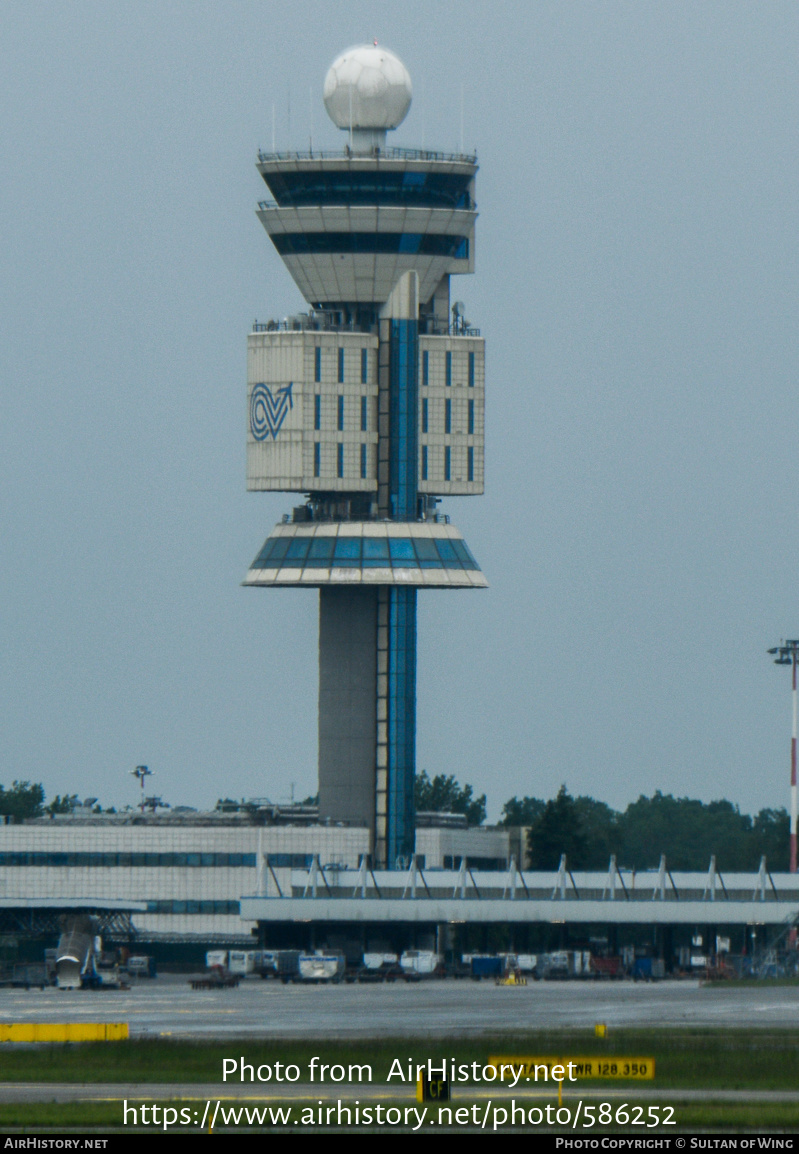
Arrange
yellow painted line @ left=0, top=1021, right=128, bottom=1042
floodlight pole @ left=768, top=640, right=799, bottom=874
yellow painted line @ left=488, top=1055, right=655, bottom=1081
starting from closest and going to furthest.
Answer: yellow painted line @ left=488, top=1055, right=655, bottom=1081, yellow painted line @ left=0, top=1021, right=128, bottom=1042, floodlight pole @ left=768, top=640, right=799, bottom=874

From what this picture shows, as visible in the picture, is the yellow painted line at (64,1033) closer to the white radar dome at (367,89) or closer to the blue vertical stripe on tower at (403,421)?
the blue vertical stripe on tower at (403,421)

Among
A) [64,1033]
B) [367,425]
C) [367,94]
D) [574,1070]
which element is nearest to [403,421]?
[367,425]

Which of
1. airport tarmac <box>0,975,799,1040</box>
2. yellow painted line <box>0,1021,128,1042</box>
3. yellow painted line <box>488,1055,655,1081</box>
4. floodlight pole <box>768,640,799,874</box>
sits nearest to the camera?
yellow painted line <box>488,1055,655,1081</box>

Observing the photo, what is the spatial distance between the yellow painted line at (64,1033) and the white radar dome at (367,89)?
116 metres

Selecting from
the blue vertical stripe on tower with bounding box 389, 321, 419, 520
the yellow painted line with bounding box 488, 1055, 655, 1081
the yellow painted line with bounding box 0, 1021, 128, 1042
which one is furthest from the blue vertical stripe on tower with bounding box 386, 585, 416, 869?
the yellow painted line with bounding box 488, 1055, 655, 1081

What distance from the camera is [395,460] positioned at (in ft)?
620

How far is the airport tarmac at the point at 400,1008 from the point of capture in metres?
92.9

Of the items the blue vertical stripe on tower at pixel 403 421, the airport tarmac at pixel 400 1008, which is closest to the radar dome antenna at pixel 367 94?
the blue vertical stripe on tower at pixel 403 421

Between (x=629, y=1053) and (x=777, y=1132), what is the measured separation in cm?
2228

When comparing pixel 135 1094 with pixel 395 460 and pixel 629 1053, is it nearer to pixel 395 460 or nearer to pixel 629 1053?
pixel 629 1053

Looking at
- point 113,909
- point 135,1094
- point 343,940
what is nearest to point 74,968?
point 113,909

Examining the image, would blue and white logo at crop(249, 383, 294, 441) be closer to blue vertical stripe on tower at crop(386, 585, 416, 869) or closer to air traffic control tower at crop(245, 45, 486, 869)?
air traffic control tower at crop(245, 45, 486, 869)

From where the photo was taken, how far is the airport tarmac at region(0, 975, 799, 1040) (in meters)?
92.9

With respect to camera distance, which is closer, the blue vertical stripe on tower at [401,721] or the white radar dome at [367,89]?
the blue vertical stripe on tower at [401,721]
